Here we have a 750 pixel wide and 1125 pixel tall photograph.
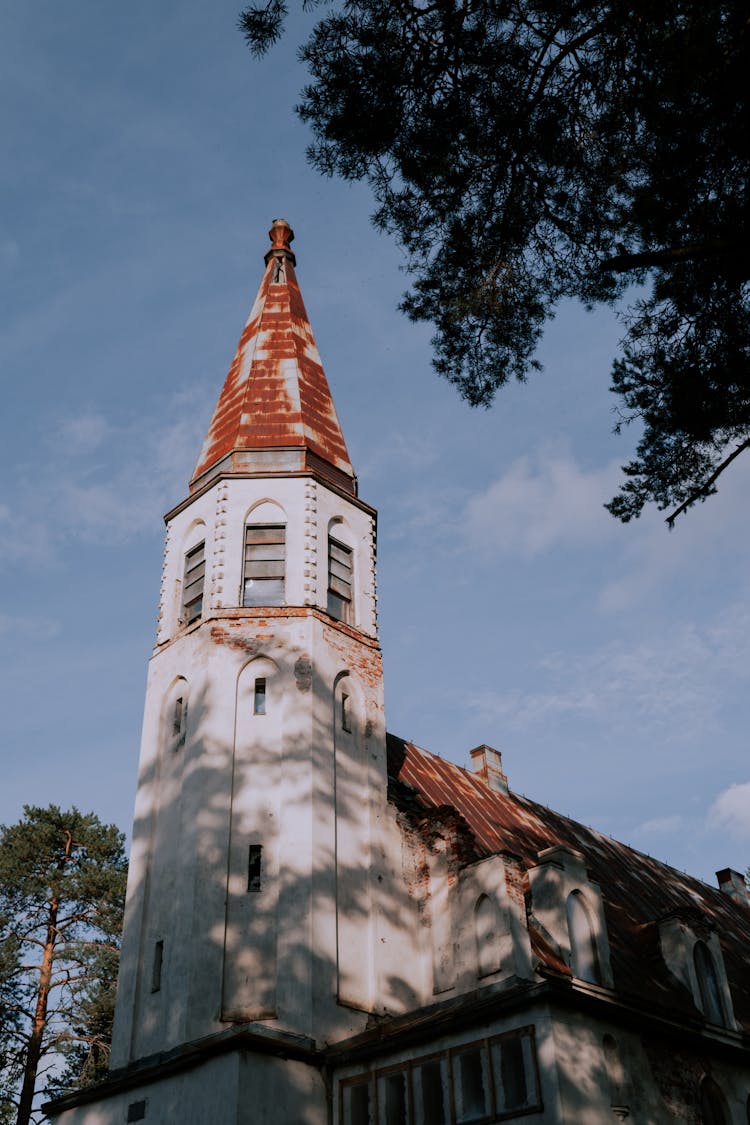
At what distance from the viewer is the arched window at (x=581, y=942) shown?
19.1 meters

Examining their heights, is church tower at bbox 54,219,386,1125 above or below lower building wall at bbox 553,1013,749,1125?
above

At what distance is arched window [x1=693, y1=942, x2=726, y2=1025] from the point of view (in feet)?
68.2

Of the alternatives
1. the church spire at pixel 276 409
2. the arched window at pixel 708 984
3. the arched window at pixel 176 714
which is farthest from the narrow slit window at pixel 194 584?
the arched window at pixel 708 984

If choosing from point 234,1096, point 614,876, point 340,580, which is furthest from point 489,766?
point 234,1096

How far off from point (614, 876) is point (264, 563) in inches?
462

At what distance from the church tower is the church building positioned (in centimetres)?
5

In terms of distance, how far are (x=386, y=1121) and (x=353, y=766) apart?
643 cm

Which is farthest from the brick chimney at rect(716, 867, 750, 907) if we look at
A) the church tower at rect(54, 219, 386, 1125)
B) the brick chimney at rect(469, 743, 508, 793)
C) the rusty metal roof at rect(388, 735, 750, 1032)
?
the church tower at rect(54, 219, 386, 1125)

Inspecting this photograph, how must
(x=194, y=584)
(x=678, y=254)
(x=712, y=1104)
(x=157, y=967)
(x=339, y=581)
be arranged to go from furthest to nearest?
(x=339, y=581), (x=194, y=584), (x=157, y=967), (x=712, y=1104), (x=678, y=254)

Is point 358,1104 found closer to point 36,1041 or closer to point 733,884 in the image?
point 36,1041

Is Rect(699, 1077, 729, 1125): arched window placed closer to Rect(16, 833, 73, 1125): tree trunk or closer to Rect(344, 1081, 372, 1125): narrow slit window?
Rect(344, 1081, 372, 1125): narrow slit window

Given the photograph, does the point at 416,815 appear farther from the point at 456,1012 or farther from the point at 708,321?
the point at 708,321

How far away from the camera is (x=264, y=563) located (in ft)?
76.4

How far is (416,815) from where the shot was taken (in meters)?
21.9
